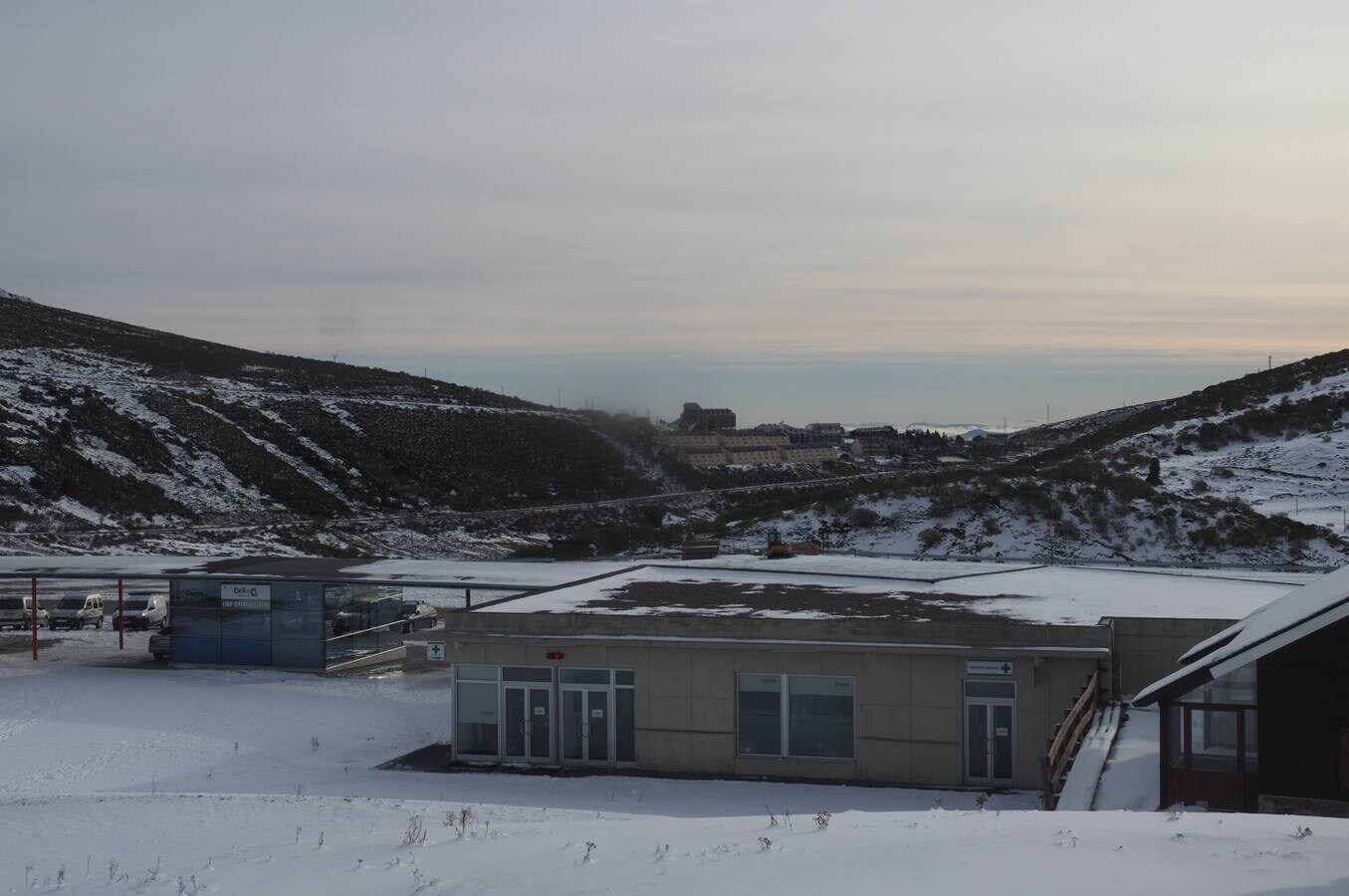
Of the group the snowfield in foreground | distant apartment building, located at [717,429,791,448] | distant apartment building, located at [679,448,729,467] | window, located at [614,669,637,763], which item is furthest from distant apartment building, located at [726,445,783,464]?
window, located at [614,669,637,763]

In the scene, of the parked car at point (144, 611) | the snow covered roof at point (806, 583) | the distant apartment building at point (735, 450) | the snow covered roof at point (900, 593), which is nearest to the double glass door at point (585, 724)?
the snow covered roof at point (900, 593)

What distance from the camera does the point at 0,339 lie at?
11369cm

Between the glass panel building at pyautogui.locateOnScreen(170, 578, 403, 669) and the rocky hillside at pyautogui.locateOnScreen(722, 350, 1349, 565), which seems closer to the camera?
the glass panel building at pyautogui.locateOnScreen(170, 578, 403, 669)

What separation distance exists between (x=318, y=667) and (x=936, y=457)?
4354 inches

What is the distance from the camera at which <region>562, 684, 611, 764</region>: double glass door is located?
2455cm

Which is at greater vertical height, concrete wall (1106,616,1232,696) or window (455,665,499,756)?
concrete wall (1106,616,1232,696)

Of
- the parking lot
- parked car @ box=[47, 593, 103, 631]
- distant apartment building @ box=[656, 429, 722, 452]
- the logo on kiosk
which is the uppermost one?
distant apartment building @ box=[656, 429, 722, 452]

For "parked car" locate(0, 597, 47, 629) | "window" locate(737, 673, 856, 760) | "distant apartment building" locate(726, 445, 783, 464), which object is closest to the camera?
"window" locate(737, 673, 856, 760)

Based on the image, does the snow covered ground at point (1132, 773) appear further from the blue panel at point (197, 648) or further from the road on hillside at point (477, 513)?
the road on hillside at point (477, 513)

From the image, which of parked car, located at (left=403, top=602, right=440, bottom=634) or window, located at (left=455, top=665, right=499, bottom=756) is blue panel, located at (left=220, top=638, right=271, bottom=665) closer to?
parked car, located at (left=403, top=602, right=440, bottom=634)

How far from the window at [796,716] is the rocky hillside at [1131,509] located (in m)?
28.0

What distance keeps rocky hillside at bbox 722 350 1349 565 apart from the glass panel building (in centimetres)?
2294

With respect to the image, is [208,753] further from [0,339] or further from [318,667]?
[0,339]

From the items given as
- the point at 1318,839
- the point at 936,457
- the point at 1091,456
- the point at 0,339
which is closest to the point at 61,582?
the point at 1091,456
